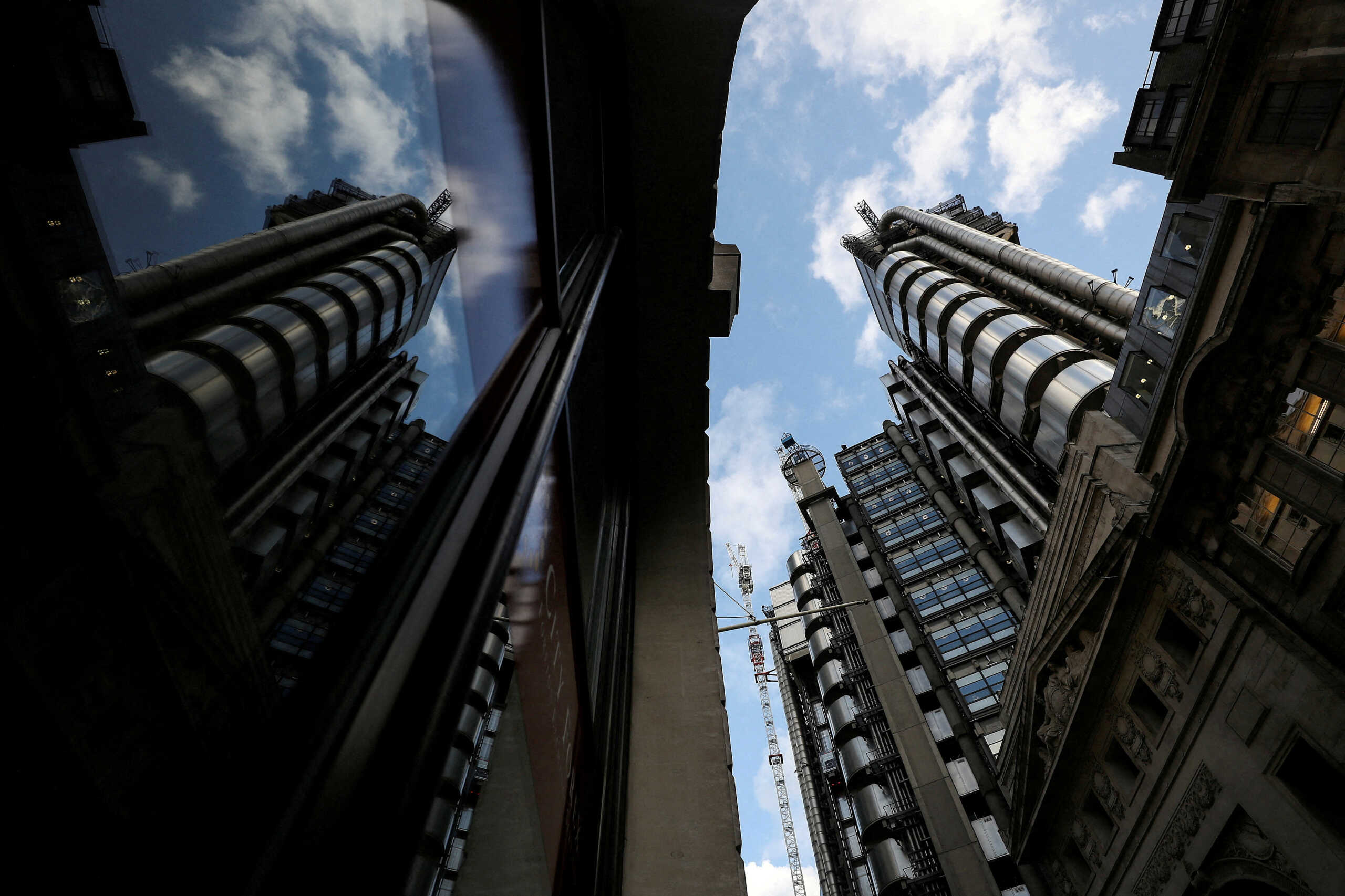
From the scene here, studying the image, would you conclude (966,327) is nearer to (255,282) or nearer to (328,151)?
(328,151)

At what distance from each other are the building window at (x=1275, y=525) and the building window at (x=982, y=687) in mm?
30759

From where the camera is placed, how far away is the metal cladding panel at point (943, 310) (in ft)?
154

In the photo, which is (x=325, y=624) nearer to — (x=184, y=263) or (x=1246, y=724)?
(x=184, y=263)

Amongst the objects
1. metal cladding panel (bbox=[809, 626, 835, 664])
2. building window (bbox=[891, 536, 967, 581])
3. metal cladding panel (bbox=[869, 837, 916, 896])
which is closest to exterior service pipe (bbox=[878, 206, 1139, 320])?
building window (bbox=[891, 536, 967, 581])

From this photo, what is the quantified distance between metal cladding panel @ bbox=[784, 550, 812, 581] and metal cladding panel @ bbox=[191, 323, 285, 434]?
68.8 m

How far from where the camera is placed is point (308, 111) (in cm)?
157

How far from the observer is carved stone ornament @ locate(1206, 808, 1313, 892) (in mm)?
13086

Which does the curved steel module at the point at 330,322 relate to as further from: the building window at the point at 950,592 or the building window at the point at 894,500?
the building window at the point at 894,500

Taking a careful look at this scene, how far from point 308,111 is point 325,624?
1.21m

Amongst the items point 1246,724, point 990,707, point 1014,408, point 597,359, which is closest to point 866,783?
point 990,707

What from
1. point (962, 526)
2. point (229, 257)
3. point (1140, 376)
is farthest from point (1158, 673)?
point (962, 526)

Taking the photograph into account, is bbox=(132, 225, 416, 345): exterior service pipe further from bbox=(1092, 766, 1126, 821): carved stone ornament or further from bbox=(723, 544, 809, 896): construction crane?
bbox=(723, 544, 809, 896): construction crane

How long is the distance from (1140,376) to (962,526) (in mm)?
34742

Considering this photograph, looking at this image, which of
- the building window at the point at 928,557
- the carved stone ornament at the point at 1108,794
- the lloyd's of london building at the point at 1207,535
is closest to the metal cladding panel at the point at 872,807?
the lloyd's of london building at the point at 1207,535
